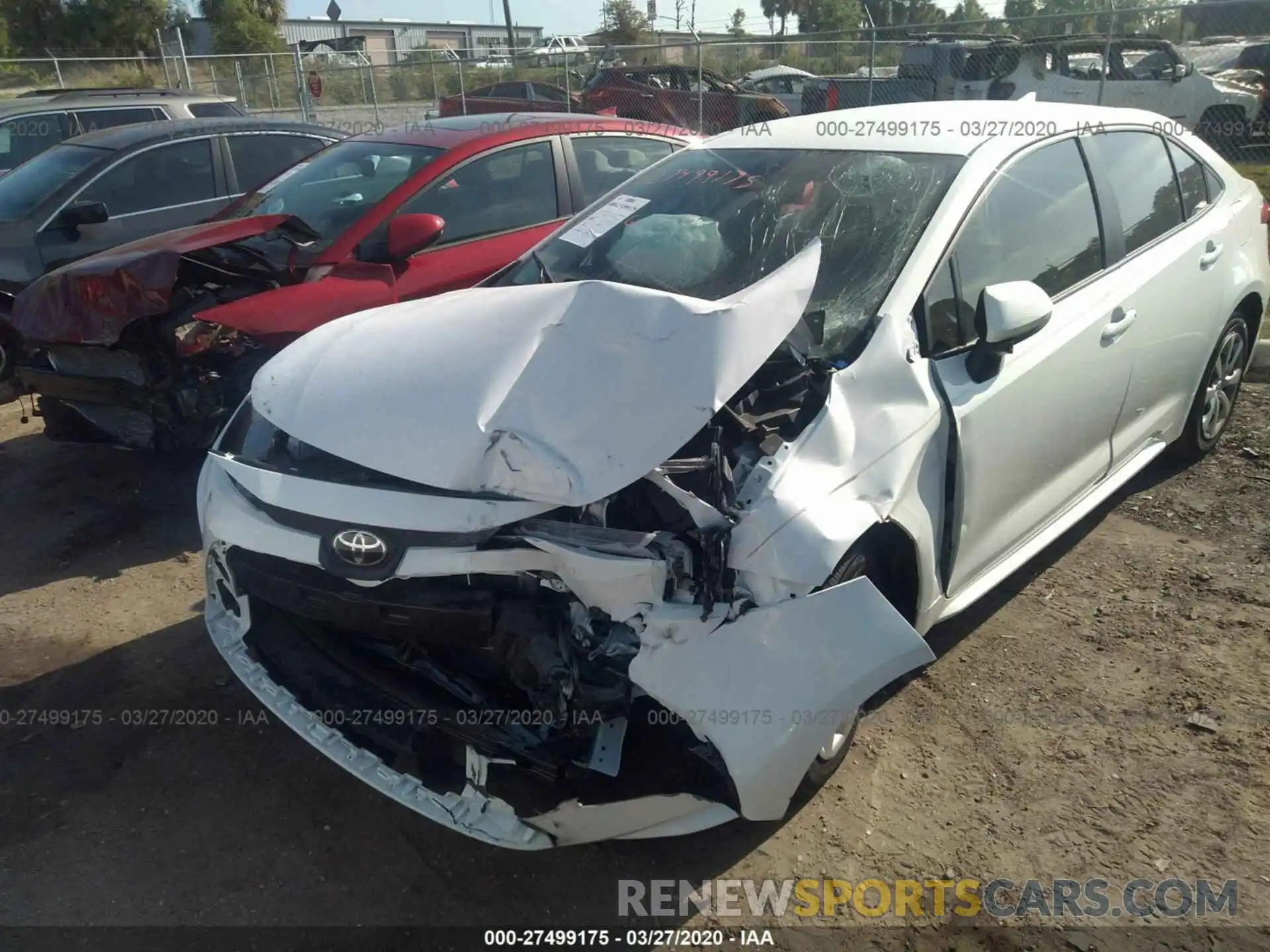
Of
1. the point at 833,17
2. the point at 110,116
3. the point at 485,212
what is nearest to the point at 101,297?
the point at 485,212

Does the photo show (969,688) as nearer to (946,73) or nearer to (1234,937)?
(1234,937)

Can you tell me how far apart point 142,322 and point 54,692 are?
6.23 ft

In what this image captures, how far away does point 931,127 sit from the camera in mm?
3432

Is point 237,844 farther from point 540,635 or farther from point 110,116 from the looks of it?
point 110,116

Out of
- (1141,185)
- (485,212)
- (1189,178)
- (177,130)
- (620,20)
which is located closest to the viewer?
(1141,185)

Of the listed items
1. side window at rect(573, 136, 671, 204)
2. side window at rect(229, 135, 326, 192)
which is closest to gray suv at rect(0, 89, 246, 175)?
side window at rect(229, 135, 326, 192)

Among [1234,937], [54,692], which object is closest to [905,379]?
[1234,937]

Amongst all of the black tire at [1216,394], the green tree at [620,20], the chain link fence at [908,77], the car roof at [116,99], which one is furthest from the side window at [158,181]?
the green tree at [620,20]

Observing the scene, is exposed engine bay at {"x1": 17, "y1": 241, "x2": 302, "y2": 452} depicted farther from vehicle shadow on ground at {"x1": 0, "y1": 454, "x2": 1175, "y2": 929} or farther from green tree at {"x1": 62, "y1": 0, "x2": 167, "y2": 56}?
green tree at {"x1": 62, "y1": 0, "x2": 167, "y2": 56}

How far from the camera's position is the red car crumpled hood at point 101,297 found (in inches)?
172

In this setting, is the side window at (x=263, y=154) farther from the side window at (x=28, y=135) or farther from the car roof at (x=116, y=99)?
the side window at (x=28, y=135)

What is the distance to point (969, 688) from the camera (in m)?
3.25

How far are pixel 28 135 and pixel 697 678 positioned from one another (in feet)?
33.5

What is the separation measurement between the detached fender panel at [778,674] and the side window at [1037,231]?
1.19m
